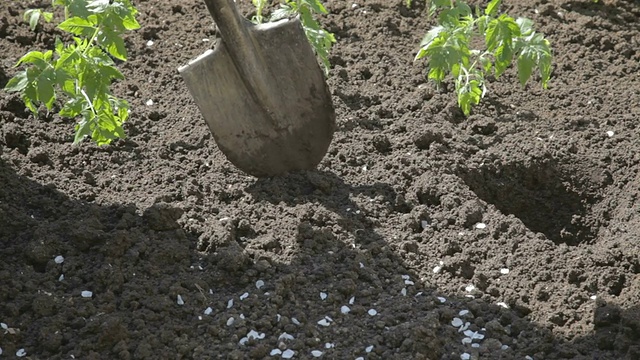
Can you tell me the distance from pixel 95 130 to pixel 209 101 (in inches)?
18.0

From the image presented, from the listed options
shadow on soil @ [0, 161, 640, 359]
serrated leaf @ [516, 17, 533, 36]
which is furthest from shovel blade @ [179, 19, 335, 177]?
serrated leaf @ [516, 17, 533, 36]

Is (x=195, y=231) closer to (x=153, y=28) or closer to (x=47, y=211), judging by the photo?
(x=47, y=211)

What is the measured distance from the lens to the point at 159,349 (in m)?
2.95

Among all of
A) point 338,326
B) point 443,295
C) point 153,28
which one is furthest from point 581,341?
point 153,28

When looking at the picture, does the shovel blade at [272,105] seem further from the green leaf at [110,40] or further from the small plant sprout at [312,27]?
the green leaf at [110,40]

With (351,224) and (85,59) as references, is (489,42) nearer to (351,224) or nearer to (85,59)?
(351,224)

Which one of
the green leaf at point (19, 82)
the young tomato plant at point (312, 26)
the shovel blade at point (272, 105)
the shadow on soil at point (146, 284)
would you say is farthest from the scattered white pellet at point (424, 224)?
the green leaf at point (19, 82)

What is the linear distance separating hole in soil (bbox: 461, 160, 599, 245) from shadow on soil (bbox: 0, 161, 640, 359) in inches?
17.0

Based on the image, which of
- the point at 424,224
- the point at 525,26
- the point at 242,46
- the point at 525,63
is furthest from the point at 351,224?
the point at 525,26

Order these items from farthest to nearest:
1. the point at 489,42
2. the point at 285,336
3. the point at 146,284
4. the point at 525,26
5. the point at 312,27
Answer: the point at 312,27, the point at 525,26, the point at 489,42, the point at 146,284, the point at 285,336

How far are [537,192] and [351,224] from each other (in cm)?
88

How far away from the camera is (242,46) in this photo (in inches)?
141

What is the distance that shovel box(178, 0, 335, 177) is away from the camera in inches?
142

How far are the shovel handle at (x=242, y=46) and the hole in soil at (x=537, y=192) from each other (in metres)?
0.90
